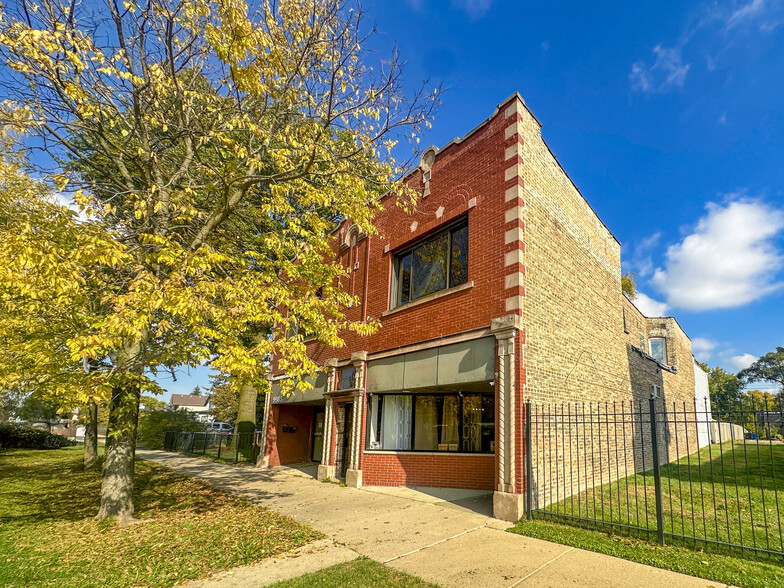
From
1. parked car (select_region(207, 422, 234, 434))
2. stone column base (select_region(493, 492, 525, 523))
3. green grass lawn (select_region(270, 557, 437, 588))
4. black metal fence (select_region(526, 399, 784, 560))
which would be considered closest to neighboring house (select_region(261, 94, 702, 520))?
stone column base (select_region(493, 492, 525, 523))

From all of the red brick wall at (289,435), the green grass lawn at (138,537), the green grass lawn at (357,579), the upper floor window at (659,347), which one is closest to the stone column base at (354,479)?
the green grass lawn at (138,537)

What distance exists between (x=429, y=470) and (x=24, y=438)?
27.5 meters

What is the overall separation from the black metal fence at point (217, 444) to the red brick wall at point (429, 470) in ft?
24.6

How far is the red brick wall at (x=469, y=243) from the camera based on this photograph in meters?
9.53

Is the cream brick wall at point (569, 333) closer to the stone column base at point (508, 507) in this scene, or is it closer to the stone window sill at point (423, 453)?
the stone column base at point (508, 507)

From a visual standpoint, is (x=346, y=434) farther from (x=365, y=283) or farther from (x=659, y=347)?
(x=659, y=347)

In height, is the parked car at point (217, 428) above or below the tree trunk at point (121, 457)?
below

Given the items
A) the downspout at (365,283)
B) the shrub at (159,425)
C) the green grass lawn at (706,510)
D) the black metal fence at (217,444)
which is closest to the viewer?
the green grass lawn at (706,510)

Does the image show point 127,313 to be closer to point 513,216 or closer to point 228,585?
point 228,585

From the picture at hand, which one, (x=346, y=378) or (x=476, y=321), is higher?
(x=476, y=321)

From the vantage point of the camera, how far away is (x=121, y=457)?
8.23 m

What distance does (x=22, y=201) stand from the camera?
11812mm

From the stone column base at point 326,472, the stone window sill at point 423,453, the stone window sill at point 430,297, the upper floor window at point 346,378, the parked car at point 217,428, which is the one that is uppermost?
the stone window sill at point 430,297

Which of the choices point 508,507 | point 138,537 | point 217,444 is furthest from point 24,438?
point 508,507
